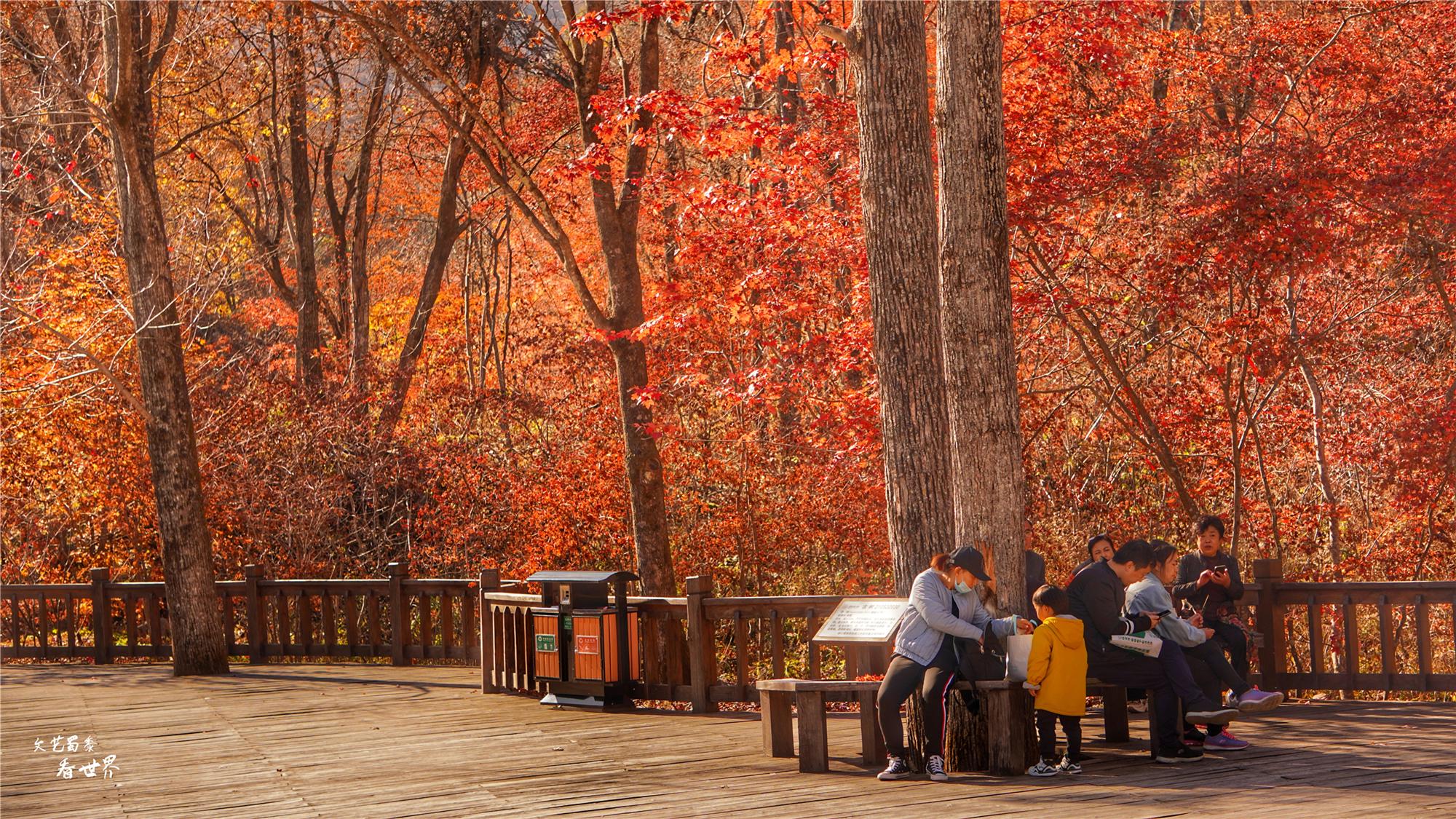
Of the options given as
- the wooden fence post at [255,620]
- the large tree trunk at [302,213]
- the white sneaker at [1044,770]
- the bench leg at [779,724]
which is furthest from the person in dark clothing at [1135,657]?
the large tree trunk at [302,213]

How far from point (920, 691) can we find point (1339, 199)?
21.5ft

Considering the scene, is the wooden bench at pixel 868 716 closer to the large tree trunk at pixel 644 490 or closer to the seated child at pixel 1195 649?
the seated child at pixel 1195 649

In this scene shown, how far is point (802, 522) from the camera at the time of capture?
1567cm

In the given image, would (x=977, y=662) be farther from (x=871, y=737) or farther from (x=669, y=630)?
(x=669, y=630)

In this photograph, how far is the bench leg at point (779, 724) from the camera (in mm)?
8266

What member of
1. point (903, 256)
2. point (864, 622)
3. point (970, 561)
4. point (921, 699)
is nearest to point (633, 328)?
point (903, 256)

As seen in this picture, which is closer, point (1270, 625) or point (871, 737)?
point (871, 737)

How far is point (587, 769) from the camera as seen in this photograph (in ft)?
26.5

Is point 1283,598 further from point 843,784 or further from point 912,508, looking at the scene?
point 843,784

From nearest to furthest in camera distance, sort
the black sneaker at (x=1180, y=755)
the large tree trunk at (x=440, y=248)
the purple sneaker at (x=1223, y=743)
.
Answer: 1. the black sneaker at (x=1180, y=755)
2. the purple sneaker at (x=1223, y=743)
3. the large tree trunk at (x=440, y=248)

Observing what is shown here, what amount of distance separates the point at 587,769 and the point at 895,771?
1839 mm

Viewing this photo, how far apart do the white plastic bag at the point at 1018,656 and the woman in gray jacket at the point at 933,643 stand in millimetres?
42

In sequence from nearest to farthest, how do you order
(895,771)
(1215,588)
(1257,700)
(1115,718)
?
(895,771) < (1257,700) < (1115,718) < (1215,588)

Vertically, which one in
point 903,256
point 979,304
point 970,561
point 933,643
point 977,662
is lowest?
point 977,662
